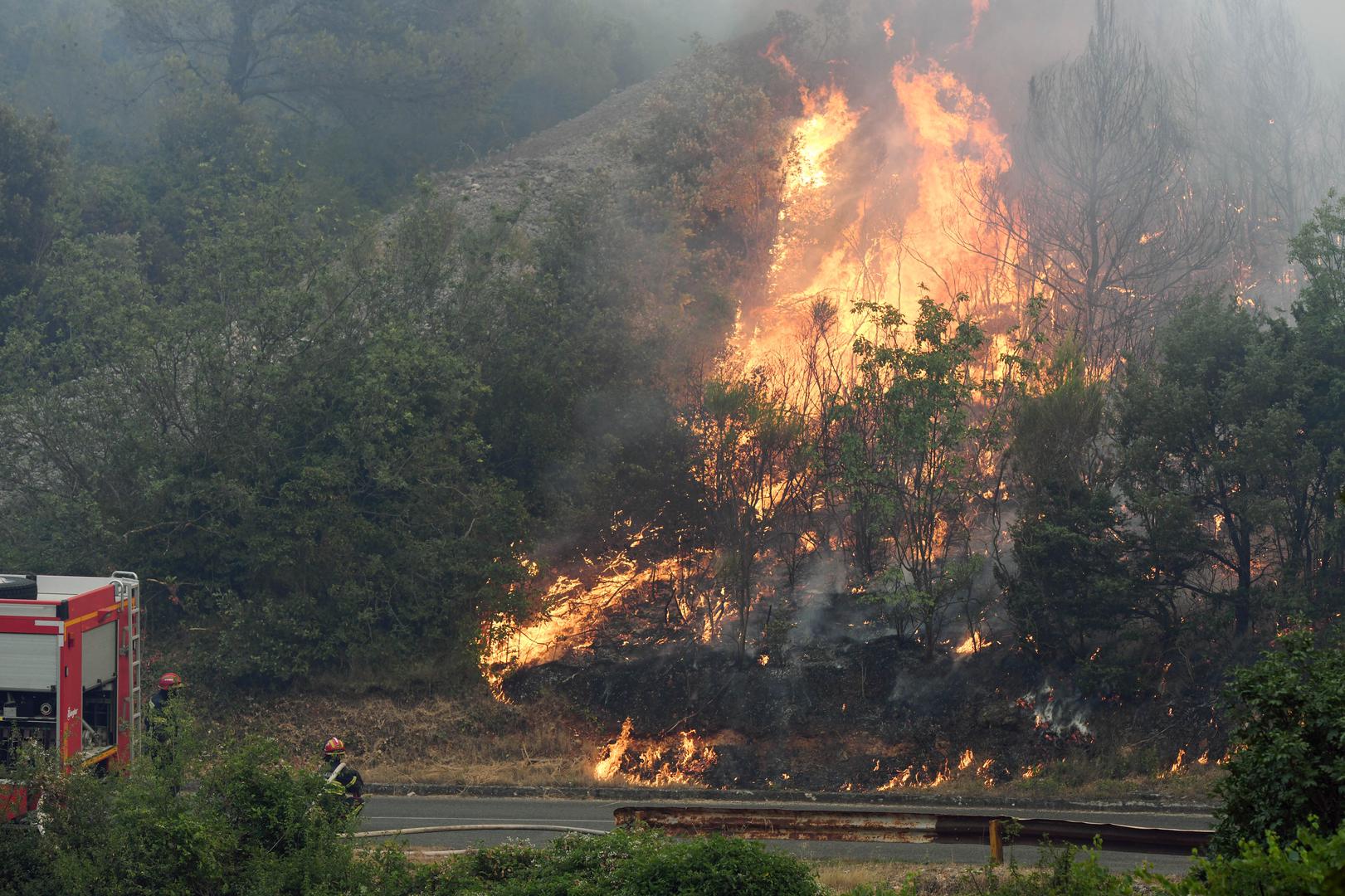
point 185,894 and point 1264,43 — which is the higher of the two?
point 1264,43

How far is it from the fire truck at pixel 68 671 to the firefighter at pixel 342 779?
2.56m

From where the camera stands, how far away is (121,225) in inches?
1692

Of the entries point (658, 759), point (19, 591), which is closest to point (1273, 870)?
point (19, 591)

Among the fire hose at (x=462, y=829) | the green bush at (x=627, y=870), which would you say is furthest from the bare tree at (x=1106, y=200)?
the green bush at (x=627, y=870)

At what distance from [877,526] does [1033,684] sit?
5.39 meters

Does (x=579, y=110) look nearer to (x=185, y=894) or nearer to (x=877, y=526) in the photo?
(x=877, y=526)

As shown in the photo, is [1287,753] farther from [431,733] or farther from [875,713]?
[431,733]

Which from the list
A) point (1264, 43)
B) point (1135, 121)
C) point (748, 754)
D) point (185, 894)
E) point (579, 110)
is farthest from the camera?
point (579, 110)

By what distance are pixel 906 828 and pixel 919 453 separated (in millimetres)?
13943

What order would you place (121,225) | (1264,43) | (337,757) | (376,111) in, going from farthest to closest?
(376,111), (1264,43), (121,225), (337,757)

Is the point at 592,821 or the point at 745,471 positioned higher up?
the point at 745,471

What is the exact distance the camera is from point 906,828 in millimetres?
13789

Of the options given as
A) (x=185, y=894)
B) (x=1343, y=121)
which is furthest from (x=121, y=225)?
(x=1343, y=121)

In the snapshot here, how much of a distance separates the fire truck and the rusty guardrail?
279 inches
